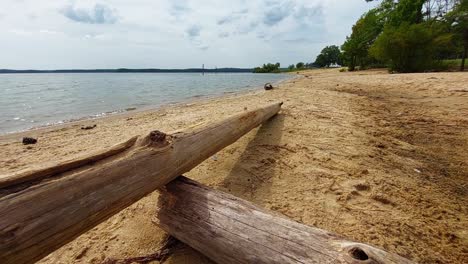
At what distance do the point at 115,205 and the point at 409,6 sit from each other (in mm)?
41842

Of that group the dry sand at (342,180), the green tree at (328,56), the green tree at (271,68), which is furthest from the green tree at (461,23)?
the green tree at (271,68)

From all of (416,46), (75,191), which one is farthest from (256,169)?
(416,46)

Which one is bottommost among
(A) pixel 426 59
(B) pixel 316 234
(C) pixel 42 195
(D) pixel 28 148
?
(D) pixel 28 148

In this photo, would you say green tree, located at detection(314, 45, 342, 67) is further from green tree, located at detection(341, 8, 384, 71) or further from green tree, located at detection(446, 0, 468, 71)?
green tree, located at detection(446, 0, 468, 71)

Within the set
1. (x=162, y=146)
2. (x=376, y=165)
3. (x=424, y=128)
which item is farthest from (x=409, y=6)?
(x=162, y=146)

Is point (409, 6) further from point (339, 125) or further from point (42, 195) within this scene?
point (42, 195)

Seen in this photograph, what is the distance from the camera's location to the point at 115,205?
1.73 metres

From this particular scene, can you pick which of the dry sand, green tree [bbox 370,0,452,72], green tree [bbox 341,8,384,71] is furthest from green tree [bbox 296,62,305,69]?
the dry sand

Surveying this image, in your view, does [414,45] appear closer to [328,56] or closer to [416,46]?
[416,46]

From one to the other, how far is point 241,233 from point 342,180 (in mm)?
1901

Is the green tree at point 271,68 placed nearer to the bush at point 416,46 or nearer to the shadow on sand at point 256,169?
the bush at point 416,46

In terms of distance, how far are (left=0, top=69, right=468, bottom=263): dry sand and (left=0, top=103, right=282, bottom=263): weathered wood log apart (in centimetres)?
28

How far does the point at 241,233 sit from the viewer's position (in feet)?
5.76

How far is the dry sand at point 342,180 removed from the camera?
2.19 m
